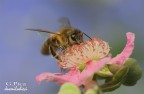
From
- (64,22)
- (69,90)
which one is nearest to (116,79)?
(69,90)

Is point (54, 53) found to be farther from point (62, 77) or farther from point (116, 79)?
point (116, 79)

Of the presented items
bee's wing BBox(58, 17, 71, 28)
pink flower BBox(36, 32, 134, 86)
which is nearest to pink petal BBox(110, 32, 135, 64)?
pink flower BBox(36, 32, 134, 86)

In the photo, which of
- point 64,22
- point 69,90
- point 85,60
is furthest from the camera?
point 64,22

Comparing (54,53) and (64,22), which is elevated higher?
(64,22)

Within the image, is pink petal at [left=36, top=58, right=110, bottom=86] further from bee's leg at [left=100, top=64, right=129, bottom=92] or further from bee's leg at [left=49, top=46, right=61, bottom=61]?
bee's leg at [left=49, top=46, right=61, bottom=61]

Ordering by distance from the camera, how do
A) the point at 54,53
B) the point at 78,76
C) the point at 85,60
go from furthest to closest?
the point at 54,53 → the point at 85,60 → the point at 78,76

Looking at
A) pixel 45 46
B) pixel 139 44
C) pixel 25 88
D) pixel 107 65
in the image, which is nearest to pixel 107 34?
pixel 139 44

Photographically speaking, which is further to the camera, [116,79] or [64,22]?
[64,22]
